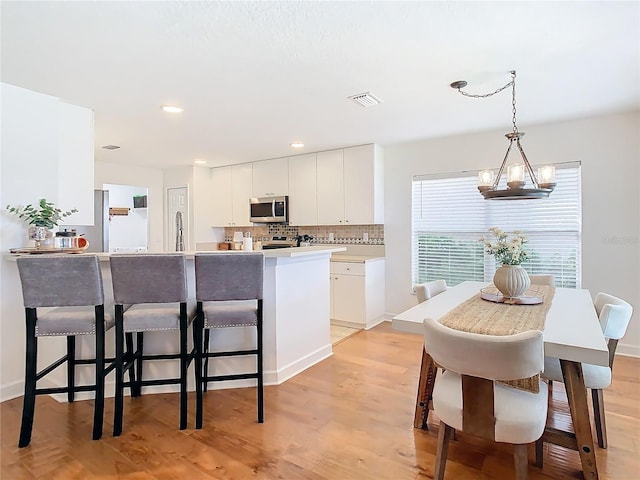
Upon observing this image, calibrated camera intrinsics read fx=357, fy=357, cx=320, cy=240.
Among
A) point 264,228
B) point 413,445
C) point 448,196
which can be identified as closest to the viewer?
point 413,445

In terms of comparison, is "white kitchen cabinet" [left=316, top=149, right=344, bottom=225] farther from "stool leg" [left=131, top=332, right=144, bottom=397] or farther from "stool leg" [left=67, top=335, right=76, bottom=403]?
"stool leg" [left=67, top=335, right=76, bottom=403]

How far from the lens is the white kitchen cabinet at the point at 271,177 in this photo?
211 inches

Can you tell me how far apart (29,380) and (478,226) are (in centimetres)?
429

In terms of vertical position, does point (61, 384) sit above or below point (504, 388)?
below

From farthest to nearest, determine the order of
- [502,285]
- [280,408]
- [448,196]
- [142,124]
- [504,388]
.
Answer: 1. [448,196]
2. [142,124]
3. [280,408]
4. [502,285]
5. [504,388]

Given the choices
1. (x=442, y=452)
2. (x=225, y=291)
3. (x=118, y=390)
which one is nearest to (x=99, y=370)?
(x=118, y=390)

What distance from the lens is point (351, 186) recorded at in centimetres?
473

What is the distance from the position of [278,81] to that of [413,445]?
100 inches

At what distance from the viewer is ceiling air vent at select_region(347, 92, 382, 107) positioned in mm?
2883

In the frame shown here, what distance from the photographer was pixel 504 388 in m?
1.64

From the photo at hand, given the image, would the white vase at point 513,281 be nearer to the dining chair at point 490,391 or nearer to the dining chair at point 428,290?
the dining chair at point 428,290

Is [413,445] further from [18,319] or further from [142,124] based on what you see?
[142,124]

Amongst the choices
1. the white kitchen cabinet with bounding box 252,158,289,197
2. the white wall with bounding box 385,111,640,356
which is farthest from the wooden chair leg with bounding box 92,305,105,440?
the white wall with bounding box 385,111,640,356

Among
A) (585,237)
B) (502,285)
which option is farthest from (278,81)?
(585,237)
